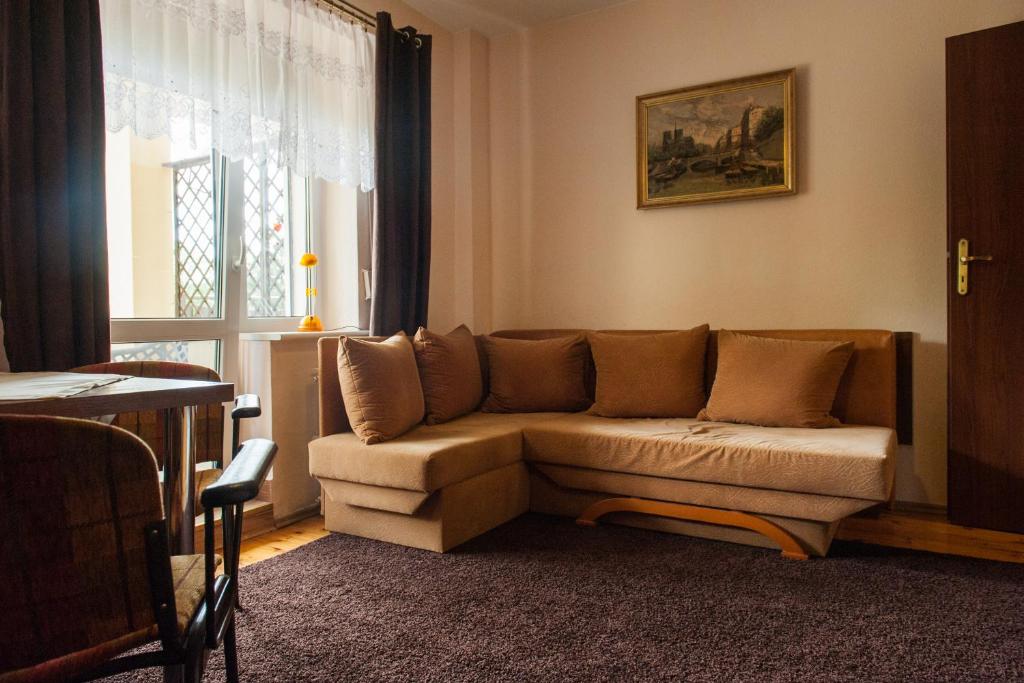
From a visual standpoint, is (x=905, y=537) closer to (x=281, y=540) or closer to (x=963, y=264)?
(x=963, y=264)

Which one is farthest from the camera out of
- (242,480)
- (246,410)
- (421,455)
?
(421,455)

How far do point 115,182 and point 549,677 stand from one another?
7.73 feet

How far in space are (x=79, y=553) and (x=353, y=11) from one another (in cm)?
331

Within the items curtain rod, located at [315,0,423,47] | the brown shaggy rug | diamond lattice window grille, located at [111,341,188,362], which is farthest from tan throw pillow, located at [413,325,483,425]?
curtain rod, located at [315,0,423,47]

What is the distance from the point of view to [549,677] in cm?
169

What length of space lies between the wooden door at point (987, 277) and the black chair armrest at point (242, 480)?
9.22 ft

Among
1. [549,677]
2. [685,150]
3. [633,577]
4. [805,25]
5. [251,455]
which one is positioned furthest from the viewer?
[685,150]

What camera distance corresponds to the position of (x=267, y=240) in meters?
3.36

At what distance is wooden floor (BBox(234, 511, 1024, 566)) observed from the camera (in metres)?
2.63

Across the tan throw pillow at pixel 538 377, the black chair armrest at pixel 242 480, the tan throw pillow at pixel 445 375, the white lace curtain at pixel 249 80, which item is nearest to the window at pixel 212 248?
the white lace curtain at pixel 249 80

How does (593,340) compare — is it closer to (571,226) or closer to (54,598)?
(571,226)

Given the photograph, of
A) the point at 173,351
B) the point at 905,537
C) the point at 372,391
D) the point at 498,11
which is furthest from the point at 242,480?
the point at 498,11

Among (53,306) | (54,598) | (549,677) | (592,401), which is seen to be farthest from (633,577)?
(53,306)

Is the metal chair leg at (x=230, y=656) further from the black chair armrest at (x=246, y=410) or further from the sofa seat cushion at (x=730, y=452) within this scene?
the sofa seat cushion at (x=730, y=452)
